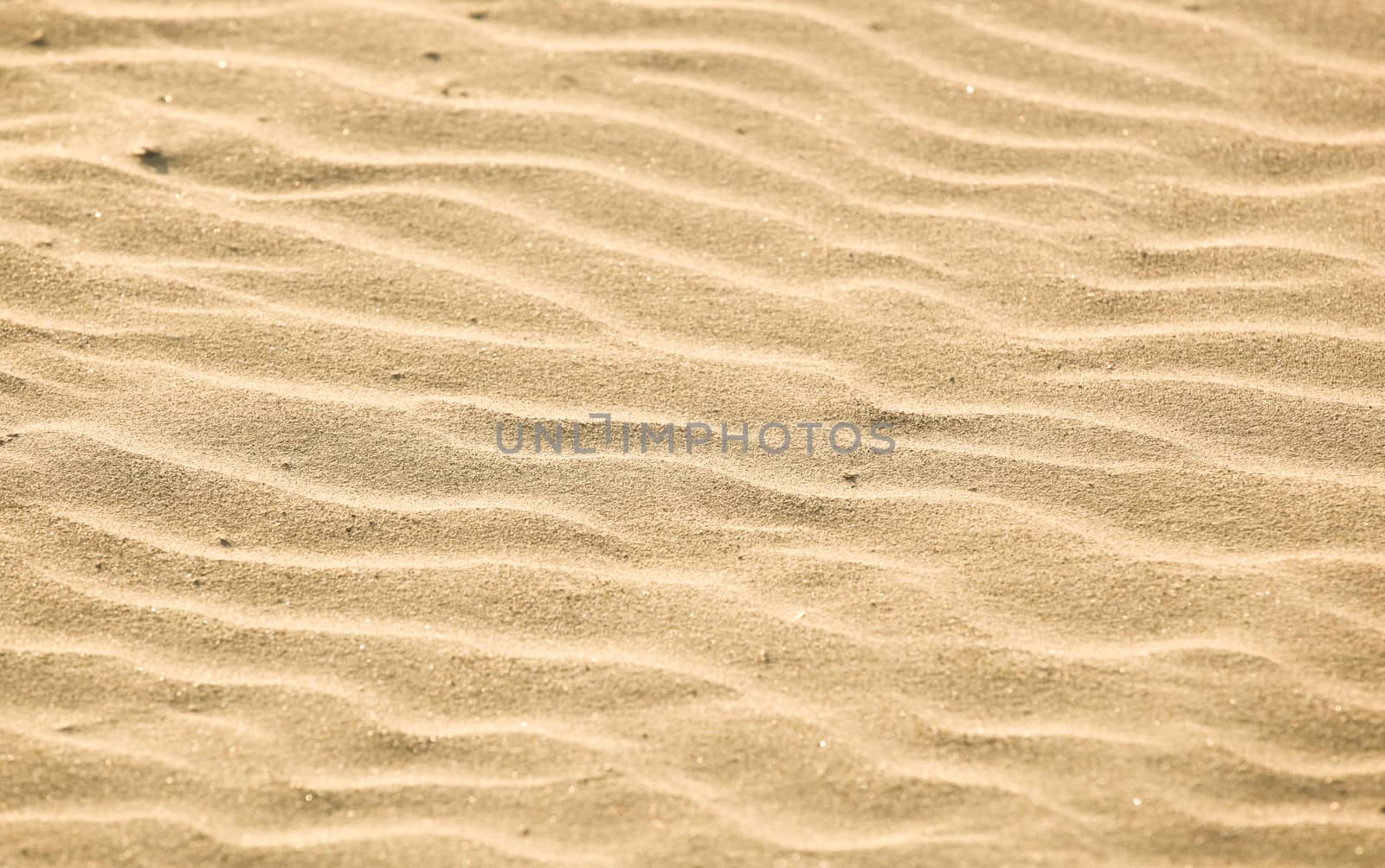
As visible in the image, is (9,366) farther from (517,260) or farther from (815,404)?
(815,404)

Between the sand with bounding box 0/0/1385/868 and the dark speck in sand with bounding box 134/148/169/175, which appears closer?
the sand with bounding box 0/0/1385/868

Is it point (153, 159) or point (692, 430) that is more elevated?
point (153, 159)

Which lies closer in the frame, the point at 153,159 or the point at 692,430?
the point at 692,430

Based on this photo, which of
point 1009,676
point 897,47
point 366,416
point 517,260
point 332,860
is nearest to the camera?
point 332,860

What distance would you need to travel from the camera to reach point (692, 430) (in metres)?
2.34

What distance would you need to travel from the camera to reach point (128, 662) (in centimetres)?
201

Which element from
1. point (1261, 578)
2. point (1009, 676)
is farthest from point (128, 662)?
point (1261, 578)

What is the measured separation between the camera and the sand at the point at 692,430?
1.88m

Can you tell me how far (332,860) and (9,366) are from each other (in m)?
1.26

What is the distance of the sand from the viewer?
1.88 meters

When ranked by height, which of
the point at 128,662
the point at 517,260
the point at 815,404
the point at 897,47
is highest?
the point at 897,47

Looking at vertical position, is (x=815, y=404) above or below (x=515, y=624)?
above

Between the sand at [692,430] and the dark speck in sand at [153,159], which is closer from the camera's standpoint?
the sand at [692,430]

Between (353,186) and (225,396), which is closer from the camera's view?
(225,396)
